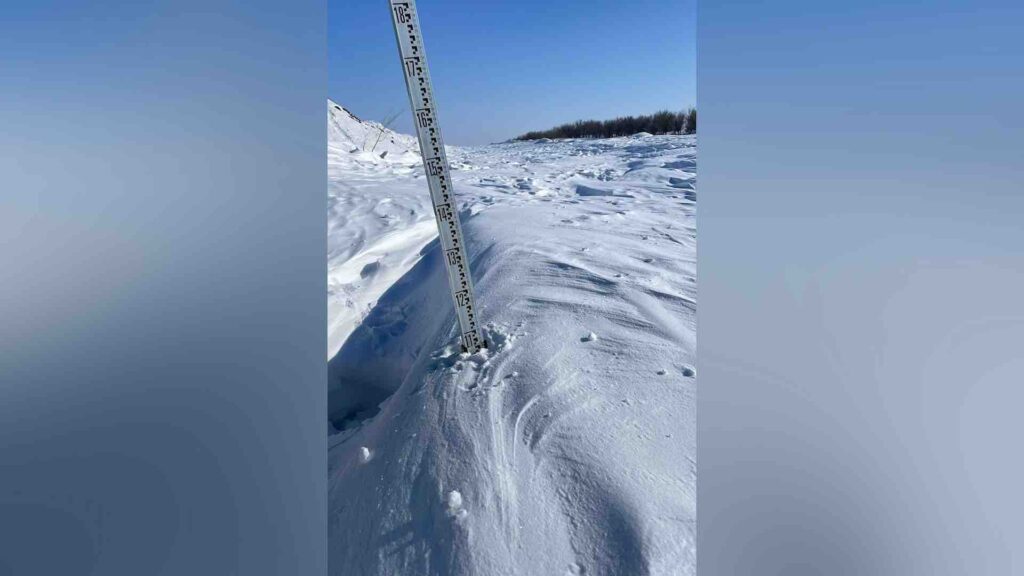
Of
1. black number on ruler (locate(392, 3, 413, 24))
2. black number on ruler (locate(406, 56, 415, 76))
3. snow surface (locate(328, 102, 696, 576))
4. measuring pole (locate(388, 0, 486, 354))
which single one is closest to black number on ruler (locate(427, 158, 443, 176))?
measuring pole (locate(388, 0, 486, 354))

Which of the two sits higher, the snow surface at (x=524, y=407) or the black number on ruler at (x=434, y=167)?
the black number on ruler at (x=434, y=167)

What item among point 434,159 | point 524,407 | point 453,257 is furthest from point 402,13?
point 524,407

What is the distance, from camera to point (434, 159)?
1577 millimetres

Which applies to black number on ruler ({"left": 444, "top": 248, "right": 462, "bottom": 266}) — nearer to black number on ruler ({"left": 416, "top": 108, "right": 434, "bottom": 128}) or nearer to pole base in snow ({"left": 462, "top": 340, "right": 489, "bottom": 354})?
pole base in snow ({"left": 462, "top": 340, "right": 489, "bottom": 354})

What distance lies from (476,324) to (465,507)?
0.68m

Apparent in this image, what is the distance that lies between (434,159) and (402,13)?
39 cm

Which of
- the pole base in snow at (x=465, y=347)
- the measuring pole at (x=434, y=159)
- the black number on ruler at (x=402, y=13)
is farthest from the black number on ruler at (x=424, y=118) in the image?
the pole base in snow at (x=465, y=347)

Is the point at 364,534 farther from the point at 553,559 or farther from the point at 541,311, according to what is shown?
the point at 541,311

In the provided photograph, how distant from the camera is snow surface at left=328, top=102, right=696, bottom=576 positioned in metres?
1.01

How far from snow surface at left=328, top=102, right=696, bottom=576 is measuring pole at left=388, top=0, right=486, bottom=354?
115 millimetres

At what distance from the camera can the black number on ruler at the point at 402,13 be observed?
4.69ft

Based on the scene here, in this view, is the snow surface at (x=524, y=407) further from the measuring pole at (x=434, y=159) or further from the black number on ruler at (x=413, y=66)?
the black number on ruler at (x=413, y=66)

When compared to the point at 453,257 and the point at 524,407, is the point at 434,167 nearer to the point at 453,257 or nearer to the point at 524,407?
the point at 453,257

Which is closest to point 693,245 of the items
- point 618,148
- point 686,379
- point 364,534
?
point 686,379
